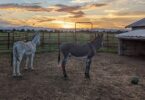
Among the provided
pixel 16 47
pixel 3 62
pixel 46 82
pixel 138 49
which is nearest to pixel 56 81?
pixel 46 82

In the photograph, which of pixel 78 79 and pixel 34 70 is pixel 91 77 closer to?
pixel 78 79

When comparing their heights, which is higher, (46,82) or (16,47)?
(16,47)

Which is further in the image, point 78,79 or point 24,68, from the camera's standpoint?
point 24,68

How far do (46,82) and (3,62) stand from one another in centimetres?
607

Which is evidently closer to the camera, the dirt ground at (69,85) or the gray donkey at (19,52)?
the dirt ground at (69,85)

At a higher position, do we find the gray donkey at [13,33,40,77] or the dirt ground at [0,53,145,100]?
the gray donkey at [13,33,40,77]

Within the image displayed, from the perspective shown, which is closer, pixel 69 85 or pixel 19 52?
pixel 69 85

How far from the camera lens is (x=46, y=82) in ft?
40.4

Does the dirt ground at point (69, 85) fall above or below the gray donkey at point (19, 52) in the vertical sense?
below

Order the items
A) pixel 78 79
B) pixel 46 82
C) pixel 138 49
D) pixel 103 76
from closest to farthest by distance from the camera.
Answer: pixel 46 82 → pixel 78 79 → pixel 103 76 → pixel 138 49

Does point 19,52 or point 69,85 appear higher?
→ point 19,52

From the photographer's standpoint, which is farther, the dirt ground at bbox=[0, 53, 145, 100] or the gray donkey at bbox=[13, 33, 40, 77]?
the gray donkey at bbox=[13, 33, 40, 77]

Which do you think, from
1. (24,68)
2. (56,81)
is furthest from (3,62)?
(56,81)

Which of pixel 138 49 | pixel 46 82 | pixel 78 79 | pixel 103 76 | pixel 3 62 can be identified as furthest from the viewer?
pixel 138 49
